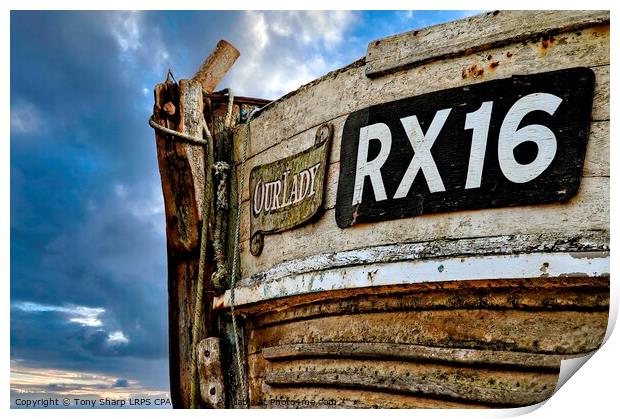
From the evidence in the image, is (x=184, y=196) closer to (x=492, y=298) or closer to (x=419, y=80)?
(x=419, y=80)

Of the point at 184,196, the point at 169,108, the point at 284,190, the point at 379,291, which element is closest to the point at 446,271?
the point at 379,291

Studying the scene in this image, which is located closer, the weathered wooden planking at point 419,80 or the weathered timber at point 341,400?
the weathered wooden planking at point 419,80

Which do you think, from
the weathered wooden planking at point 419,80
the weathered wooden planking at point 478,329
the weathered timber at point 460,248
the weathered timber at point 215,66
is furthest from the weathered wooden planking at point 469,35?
the weathered timber at point 215,66

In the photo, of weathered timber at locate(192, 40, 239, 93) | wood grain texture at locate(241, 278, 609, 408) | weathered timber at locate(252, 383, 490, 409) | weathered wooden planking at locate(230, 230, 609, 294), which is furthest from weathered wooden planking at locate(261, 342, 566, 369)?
weathered timber at locate(192, 40, 239, 93)

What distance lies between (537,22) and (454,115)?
1.50 feet

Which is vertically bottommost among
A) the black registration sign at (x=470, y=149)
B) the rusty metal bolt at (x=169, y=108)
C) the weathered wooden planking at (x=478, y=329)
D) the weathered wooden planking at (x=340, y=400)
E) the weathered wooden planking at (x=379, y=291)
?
the weathered wooden planking at (x=340, y=400)

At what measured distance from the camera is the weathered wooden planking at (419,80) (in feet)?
9.92

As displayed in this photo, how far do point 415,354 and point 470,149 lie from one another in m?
0.81

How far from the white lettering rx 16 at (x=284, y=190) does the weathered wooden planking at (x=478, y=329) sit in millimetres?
586

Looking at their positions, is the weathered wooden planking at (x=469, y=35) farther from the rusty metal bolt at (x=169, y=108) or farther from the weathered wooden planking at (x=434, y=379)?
the rusty metal bolt at (x=169, y=108)

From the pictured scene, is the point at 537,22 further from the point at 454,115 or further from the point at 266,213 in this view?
the point at 266,213

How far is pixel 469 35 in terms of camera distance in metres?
3.28

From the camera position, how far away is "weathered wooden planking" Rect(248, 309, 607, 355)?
2885 millimetres

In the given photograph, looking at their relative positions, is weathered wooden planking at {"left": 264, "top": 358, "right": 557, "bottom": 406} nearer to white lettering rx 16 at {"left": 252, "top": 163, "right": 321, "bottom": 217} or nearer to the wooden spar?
white lettering rx 16 at {"left": 252, "top": 163, "right": 321, "bottom": 217}
